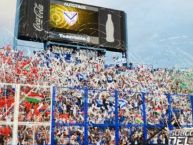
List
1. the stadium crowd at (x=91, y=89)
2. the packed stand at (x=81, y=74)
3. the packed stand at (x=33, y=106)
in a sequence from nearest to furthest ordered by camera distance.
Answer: the packed stand at (x=33, y=106) → the stadium crowd at (x=91, y=89) → the packed stand at (x=81, y=74)

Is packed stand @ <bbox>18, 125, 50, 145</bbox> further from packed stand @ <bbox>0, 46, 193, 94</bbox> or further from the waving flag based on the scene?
packed stand @ <bbox>0, 46, 193, 94</bbox>

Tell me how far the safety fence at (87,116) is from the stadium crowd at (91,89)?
3 cm

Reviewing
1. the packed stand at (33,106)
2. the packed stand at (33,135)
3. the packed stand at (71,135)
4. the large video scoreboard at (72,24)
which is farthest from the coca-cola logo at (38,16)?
the packed stand at (33,135)

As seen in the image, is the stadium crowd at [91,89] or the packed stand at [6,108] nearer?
the packed stand at [6,108]

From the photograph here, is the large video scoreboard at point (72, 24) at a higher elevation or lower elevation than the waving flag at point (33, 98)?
higher

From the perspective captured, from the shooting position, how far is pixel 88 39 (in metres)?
32.2

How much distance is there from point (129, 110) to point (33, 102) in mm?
4149

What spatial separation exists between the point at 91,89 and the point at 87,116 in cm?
102

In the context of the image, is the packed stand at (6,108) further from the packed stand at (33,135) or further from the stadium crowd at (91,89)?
the packed stand at (33,135)

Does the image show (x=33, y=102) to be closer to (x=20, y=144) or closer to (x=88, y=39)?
(x=20, y=144)

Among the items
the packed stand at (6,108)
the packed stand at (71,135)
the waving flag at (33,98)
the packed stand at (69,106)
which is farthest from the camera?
the packed stand at (69,106)

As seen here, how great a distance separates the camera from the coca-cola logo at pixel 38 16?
29.9 meters

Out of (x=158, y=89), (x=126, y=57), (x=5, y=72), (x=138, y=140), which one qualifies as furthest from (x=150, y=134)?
(x=126, y=57)

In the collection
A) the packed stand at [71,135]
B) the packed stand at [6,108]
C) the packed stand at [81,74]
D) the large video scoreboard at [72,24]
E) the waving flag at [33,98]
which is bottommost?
the packed stand at [71,135]
